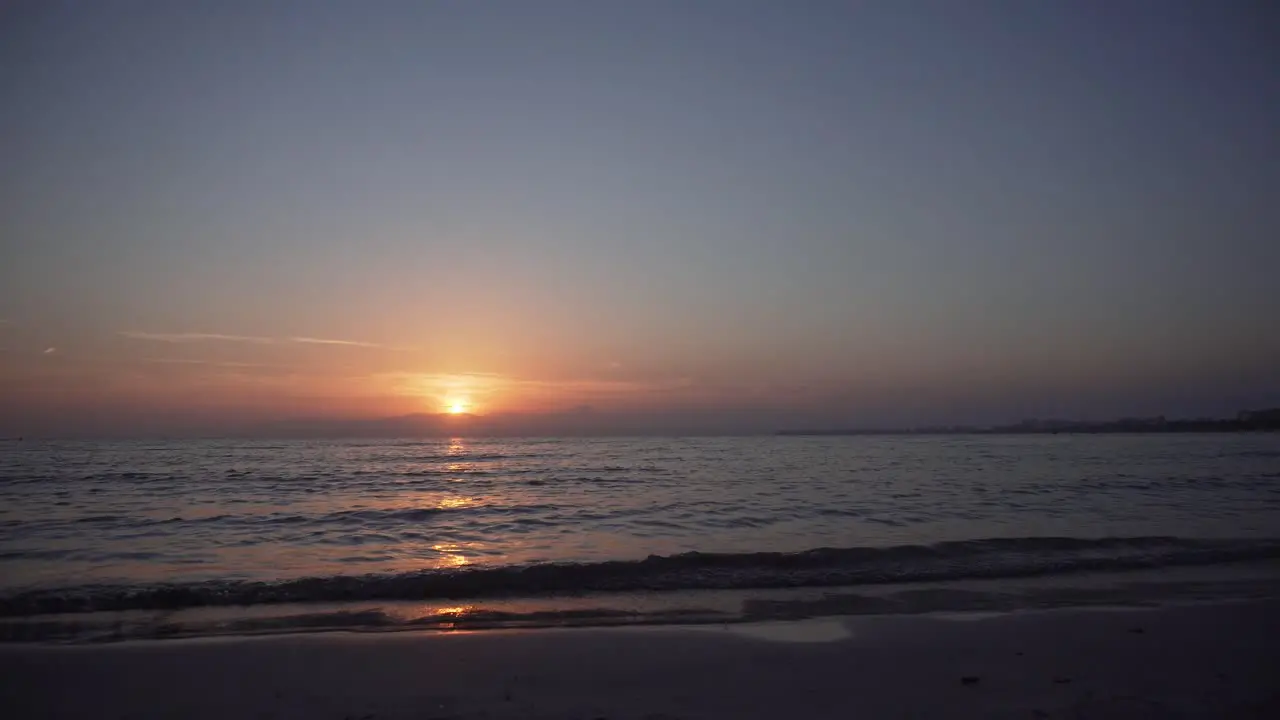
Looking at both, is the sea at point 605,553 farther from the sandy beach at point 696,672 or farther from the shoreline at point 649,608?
the sandy beach at point 696,672

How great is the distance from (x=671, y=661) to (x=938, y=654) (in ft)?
9.94

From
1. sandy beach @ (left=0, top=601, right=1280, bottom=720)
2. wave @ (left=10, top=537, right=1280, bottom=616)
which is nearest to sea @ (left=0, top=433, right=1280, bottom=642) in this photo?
wave @ (left=10, top=537, right=1280, bottom=616)

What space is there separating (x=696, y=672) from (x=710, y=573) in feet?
18.2

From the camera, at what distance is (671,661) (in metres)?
7.34

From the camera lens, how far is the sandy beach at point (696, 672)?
6.01m

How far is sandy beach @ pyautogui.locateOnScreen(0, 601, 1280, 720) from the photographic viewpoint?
19.7 feet

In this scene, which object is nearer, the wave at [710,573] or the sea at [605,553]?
the sea at [605,553]

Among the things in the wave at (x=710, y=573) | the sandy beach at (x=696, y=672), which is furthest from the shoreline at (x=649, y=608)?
the sandy beach at (x=696, y=672)

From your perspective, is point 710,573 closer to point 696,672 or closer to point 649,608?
point 649,608

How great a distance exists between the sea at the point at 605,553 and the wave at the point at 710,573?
0.05 m

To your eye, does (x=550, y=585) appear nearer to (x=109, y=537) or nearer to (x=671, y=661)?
(x=671, y=661)

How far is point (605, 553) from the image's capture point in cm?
1416

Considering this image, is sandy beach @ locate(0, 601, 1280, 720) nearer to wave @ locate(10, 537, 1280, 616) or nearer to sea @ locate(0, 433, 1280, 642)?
sea @ locate(0, 433, 1280, 642)

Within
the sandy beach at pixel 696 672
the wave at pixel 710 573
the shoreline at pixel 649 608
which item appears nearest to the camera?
the sandy beach at pixel 696 672
